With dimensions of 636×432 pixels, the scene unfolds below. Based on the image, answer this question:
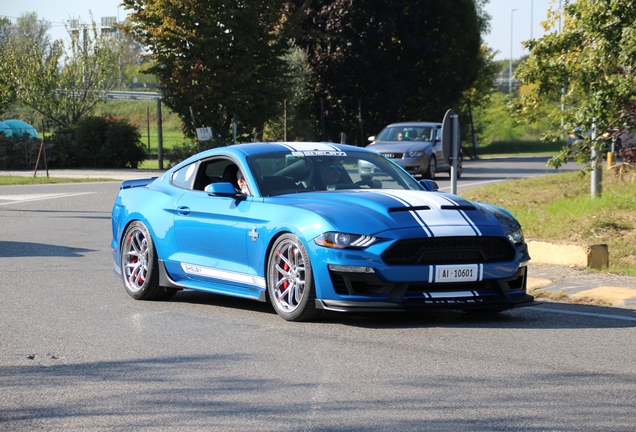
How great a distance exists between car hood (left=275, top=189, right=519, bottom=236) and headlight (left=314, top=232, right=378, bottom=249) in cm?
5

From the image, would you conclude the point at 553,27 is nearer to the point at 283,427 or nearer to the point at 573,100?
the point at 573,100

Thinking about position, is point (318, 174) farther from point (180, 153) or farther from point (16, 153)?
point (16, 153)

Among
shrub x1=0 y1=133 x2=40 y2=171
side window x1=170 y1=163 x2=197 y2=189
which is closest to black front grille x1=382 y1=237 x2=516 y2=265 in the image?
side window x1=170 y1=163 x2=197 y2=189

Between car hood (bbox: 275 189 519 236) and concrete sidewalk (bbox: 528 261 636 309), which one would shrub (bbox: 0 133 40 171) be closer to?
concrete sidewalk (bbox: 528 261 636 309)

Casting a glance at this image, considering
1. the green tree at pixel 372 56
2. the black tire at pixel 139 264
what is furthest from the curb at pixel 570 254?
the green tree at pixel 372 56

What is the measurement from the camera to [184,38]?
36.8 m

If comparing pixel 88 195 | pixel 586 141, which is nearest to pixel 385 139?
pixel 88 195

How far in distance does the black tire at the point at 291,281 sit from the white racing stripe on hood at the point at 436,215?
914mm

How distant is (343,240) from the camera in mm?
7719

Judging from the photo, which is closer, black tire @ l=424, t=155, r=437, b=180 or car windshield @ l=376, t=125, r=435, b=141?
black tire @ l=424, t=155, r=437, b=180

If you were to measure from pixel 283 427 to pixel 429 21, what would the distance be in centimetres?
4641

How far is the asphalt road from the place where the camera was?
5.29 meters

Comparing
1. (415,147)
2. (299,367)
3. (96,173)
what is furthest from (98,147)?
(299,367)

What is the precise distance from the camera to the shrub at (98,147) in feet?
124
